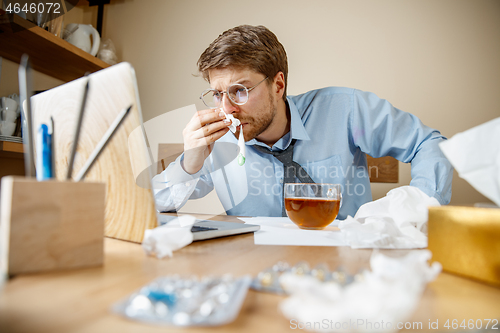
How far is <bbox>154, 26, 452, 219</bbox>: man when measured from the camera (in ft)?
4.53

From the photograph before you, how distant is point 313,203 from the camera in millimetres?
696

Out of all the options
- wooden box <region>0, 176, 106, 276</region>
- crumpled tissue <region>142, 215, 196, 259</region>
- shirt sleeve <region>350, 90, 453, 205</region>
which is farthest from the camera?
shirt sleeve <region>350, 90, 453, 205</region>

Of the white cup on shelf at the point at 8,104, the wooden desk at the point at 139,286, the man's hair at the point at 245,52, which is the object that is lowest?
the wooden desk at the point at 139,286

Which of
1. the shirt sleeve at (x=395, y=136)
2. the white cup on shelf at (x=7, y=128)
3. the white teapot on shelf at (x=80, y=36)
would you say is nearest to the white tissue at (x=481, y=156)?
the shirt sleeve at (x=395, y=136)

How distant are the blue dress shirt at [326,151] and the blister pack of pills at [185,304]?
110cm

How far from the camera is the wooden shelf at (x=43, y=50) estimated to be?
58.9 inches

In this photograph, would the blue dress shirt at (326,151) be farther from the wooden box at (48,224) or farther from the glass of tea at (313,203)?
the wooden box at (48,224)

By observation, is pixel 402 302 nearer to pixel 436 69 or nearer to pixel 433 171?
pixel 433 171

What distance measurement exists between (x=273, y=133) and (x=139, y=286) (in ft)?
4.60

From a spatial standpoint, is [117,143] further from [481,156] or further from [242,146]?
[242,146]

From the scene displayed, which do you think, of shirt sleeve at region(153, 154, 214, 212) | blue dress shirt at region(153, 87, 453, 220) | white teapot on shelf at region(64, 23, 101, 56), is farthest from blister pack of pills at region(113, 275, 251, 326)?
white teapot on shelf at region(64, 23, 101, 56)

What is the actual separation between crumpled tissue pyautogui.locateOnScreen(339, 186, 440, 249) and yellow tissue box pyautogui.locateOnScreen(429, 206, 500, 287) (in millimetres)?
139

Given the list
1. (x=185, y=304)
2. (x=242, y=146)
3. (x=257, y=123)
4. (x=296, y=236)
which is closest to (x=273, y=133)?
(x=257, y=123)

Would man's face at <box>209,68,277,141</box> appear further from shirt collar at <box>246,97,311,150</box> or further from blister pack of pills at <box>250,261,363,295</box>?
blister pack of pills at <box>250,261,363,295</box>
